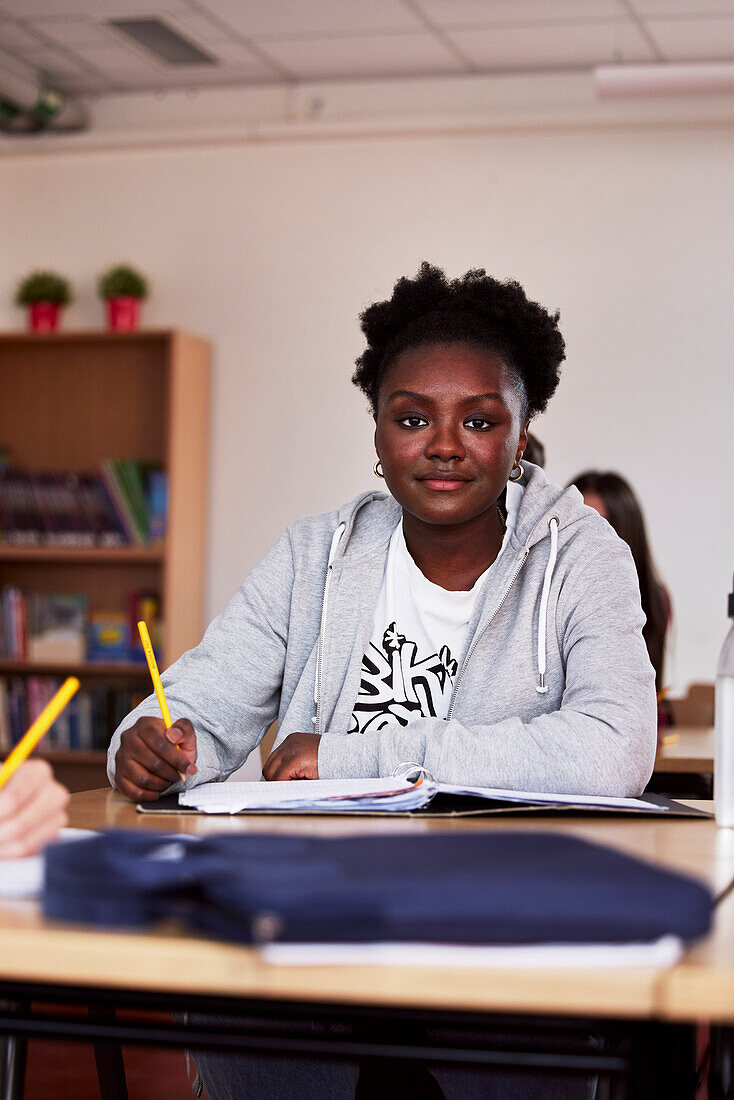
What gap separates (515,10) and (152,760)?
3780mm

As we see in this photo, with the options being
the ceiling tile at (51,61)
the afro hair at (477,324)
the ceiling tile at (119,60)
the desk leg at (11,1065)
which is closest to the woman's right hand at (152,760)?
the desk leg at (11,1065)

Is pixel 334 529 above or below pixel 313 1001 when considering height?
above

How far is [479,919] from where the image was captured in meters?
0.68

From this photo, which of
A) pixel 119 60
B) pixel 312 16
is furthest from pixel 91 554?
pixel 312 16

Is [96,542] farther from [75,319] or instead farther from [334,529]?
[334,529]

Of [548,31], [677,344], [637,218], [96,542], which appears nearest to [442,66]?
[548,31]

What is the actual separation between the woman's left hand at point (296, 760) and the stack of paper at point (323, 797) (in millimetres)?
69

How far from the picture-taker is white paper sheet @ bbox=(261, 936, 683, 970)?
0.67m

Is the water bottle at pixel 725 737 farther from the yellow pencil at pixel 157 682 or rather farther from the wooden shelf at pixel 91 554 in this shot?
the wooden shelf at pixel 91 554

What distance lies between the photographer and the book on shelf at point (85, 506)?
505cm

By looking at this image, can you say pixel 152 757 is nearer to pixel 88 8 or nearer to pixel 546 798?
pixel 546 798

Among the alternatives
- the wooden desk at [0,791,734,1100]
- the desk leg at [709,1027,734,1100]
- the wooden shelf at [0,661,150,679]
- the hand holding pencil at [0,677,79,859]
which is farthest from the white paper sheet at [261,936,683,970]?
the wooden shelf at [0,661,150,679]

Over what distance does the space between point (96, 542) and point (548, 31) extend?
2.59 metres

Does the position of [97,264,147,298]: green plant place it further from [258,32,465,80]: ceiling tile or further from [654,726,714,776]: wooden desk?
[654,726,714,776]: wooden desk
